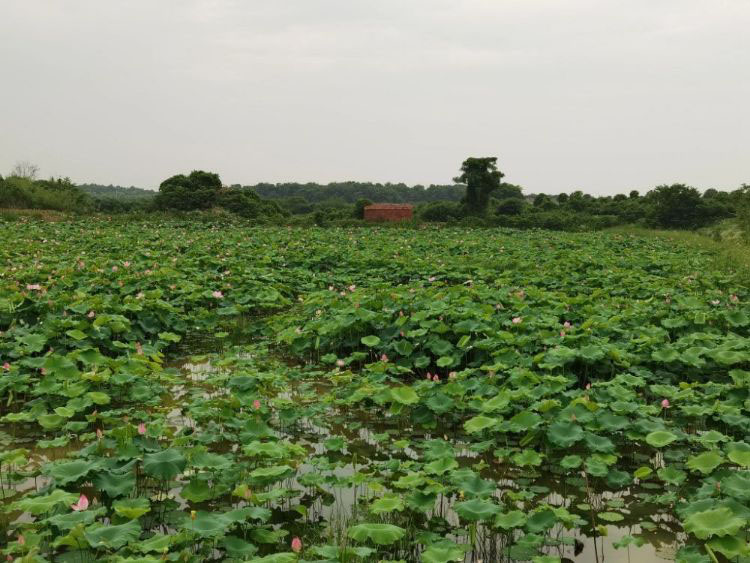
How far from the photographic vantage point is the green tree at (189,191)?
38688mm

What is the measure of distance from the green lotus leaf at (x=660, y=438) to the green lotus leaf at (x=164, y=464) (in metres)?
2.76

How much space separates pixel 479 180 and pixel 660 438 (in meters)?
38.7

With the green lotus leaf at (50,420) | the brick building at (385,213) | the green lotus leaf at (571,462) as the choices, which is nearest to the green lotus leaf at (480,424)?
the green lotus leaf at (571,462)

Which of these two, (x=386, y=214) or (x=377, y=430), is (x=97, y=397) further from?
(x=386, y=214)

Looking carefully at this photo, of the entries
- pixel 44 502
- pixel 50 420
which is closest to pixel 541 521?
pixel 44 502

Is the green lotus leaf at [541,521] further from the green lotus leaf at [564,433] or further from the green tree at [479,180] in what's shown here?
the green tree at [479,180]

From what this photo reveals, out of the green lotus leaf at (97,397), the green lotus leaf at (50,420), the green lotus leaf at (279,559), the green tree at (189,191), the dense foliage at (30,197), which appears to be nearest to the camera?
the green lotus leaf at (279,559)

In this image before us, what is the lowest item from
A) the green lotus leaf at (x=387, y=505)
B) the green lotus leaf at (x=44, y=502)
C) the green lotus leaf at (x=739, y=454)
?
the green lotus leaf at (x=387, y=505)

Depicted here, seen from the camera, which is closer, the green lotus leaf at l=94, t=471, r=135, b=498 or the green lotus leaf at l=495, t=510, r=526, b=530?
the green lotus leaf at l=495, t=510, r=526, b=530

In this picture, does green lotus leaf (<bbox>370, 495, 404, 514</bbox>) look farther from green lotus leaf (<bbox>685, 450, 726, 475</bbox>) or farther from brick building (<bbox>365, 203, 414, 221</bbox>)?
brick building (<bbox>365, 203, 414, 221</bbox>)

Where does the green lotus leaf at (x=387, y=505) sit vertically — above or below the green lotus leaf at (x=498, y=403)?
below

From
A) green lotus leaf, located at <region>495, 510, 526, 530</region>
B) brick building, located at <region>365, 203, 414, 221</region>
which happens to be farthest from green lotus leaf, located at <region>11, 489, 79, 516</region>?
brick building, located at <region>365, 203, 414, 221</region>

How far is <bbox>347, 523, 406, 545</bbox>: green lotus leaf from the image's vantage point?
2.51 meters

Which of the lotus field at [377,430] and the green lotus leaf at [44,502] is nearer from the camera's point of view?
the green lotus leaf at [44,502]
